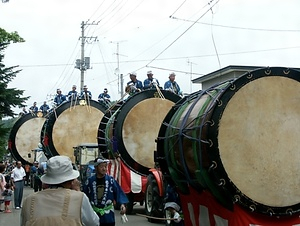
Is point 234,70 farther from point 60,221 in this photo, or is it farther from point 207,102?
point 60,221

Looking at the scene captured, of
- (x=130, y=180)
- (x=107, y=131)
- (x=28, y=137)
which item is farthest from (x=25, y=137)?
(x=130, y=180)

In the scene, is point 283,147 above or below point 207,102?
below

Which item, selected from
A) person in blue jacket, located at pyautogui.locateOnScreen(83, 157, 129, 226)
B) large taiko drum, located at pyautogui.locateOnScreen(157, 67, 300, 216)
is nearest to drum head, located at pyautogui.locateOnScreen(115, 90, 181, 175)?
person in blue jacket, located at pyautogui.locateOnScreen(83, 157, 129, 226)

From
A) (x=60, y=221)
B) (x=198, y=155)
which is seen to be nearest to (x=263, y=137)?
(x=198, y=155)

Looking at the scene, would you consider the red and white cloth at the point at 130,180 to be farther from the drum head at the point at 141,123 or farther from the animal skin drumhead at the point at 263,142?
the animal skin drumhead at the point at 263,142

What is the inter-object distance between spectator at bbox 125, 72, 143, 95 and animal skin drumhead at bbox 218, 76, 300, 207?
9.81 m

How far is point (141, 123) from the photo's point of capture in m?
15.9

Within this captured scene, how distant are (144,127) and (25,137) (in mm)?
19431

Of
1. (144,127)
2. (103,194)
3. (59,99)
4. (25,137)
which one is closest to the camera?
(103,194)

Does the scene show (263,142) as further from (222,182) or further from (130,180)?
(130,180)

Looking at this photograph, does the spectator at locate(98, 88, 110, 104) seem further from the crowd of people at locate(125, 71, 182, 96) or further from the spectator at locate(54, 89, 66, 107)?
the crowd of people at locate(125, 71, 182, 96)

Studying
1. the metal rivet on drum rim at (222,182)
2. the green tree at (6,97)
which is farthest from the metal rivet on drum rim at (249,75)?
the green tree at (6,97)

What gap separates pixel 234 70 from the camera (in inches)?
361

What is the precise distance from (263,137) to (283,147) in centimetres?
26
